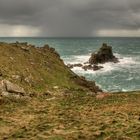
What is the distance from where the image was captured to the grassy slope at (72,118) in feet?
63.8

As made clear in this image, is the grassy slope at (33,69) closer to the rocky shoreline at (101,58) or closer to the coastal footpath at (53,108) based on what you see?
the coastal footpath at (53,108)

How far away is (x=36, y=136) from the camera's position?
19.3m

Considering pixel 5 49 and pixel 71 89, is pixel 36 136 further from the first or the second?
pixel 5 49

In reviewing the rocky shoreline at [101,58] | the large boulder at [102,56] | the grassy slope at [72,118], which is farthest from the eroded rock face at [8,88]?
the large boulder at [102,56]

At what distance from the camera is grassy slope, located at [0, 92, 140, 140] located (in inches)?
766

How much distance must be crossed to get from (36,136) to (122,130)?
4847 millimetres

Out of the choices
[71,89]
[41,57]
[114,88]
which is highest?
[41,57]

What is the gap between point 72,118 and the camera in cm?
2417

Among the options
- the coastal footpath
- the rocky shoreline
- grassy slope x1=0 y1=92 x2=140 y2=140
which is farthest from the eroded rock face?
the rocky shoreline

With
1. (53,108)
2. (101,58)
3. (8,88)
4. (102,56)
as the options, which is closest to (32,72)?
(8,88)

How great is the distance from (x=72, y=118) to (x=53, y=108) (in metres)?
4.39

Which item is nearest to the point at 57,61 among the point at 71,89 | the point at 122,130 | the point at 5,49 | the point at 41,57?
the point at 41,57

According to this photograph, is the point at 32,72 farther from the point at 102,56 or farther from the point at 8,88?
the point at 102,56

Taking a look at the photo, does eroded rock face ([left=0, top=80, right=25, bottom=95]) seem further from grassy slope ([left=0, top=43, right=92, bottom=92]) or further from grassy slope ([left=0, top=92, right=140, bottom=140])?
grassy slope ([left=0, top=43, right=92, bottom=92])
